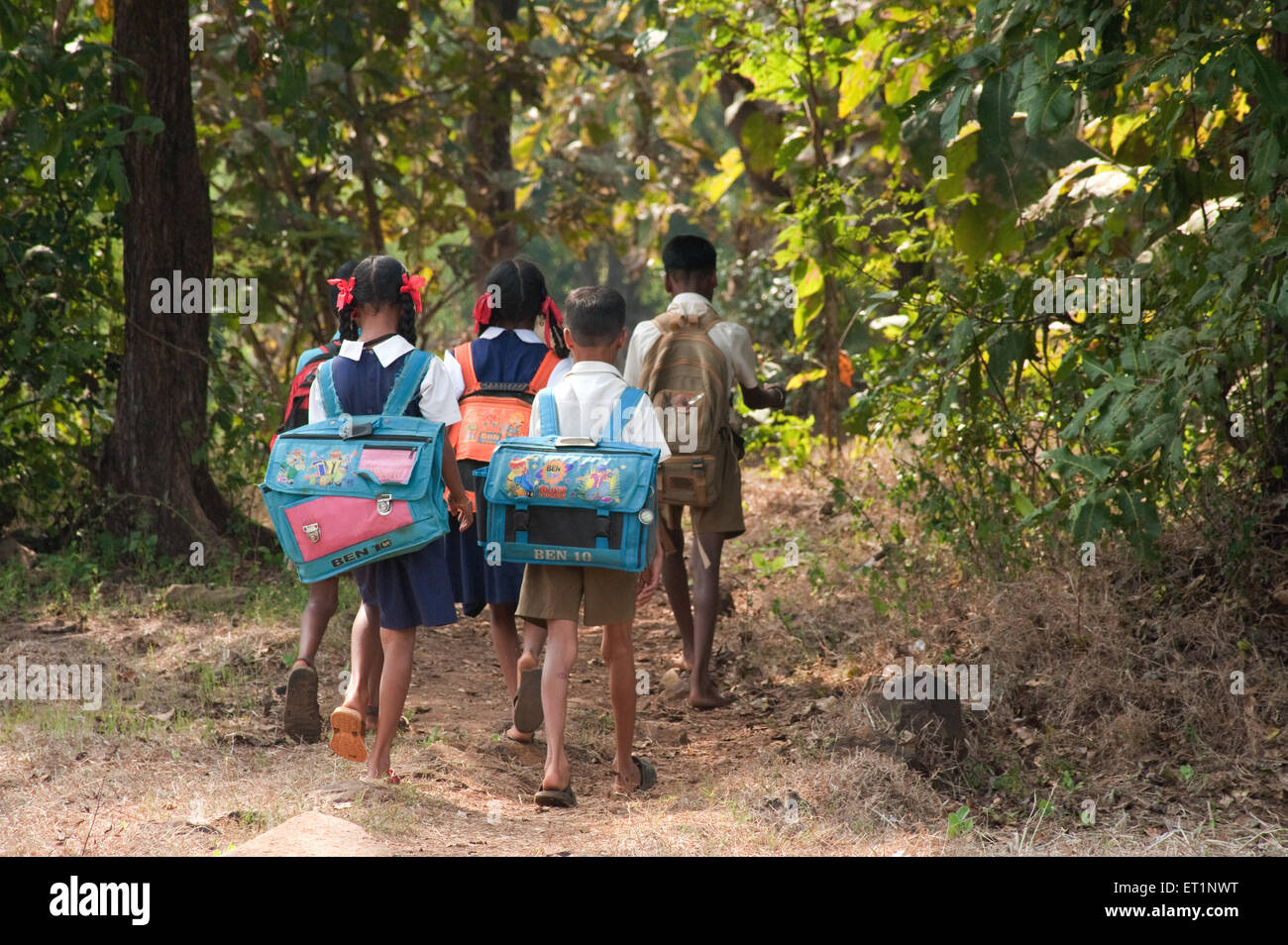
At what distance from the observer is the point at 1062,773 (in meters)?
4.77

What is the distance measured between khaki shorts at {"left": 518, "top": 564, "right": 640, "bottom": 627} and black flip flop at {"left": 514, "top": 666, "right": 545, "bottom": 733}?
537mm

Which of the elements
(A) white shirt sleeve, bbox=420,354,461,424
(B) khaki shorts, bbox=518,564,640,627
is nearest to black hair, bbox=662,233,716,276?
(A) white shirt sleeve, bbox=420,354,461,424

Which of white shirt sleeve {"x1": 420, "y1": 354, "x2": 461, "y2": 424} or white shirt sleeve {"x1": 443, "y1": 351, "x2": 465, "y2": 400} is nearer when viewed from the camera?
white shirt sleeve {"x1": 420, "y1": 354, "x2": 461, "y2": 424}

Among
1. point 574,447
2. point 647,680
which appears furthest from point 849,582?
point 574,447

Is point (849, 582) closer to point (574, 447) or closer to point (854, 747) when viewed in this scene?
point (854, 747)

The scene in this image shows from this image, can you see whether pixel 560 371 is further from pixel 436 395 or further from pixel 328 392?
pixel 328 392

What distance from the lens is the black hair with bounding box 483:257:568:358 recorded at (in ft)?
16.2

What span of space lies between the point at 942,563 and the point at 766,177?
19.2ft

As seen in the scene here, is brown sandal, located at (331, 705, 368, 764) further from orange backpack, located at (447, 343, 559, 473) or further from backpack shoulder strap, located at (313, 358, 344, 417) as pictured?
orange backpack, located at (447, 343, 559, 473)

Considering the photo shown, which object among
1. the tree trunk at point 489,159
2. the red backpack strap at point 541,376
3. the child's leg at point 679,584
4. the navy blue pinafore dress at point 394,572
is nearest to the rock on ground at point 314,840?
the navy blue pinafore dress at point 394,572

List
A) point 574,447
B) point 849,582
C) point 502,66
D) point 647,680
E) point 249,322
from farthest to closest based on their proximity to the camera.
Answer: point 502,66, point 249,322, point 849,582, point 647,680, point 574,447

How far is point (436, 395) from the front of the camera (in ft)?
14.3

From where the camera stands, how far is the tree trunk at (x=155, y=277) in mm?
7691

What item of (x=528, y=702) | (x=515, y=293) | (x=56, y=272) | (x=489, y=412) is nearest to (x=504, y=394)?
(x=489, y=412)
